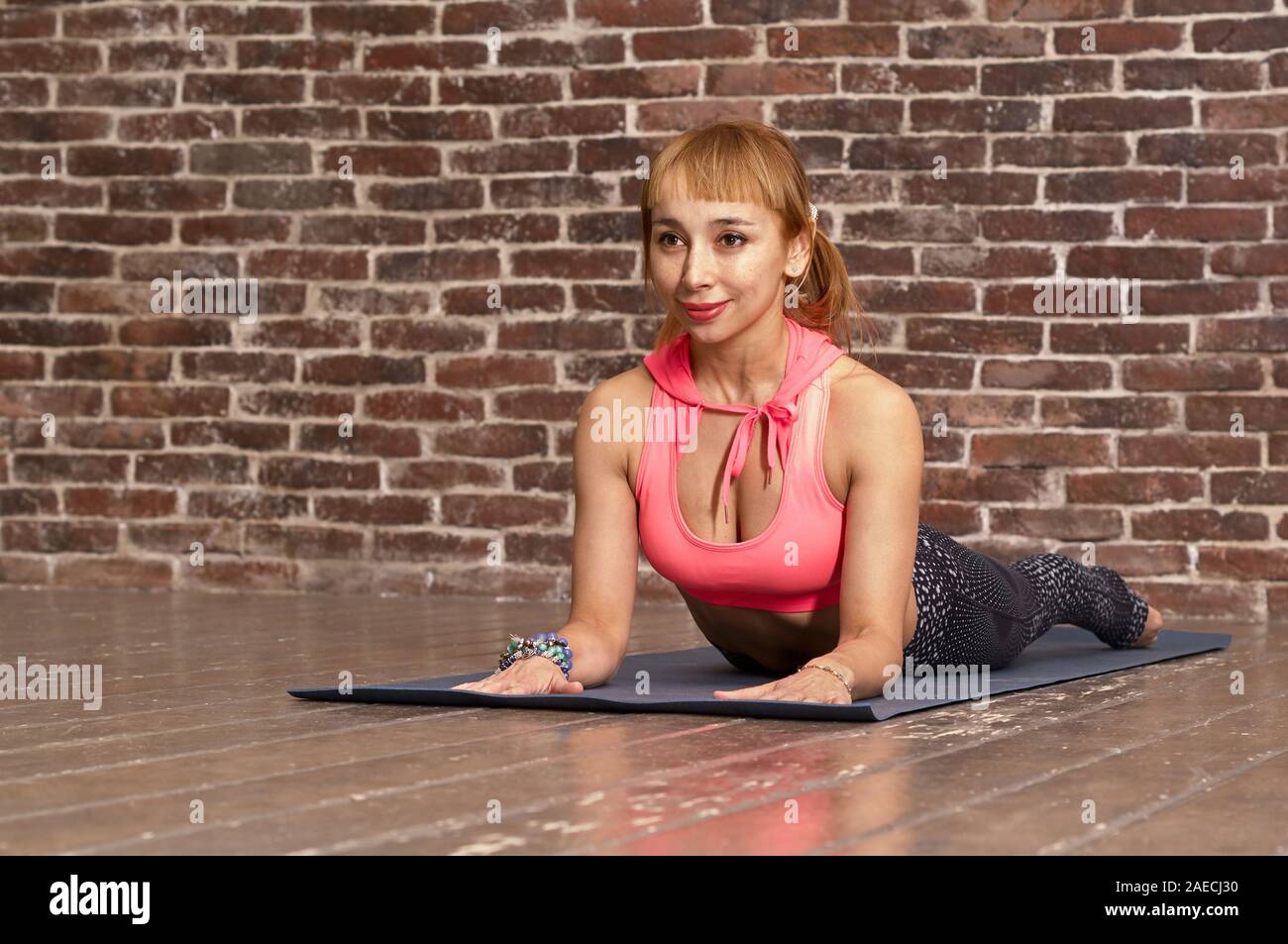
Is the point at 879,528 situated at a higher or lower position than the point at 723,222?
lower

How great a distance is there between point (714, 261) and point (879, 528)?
1.47 feet

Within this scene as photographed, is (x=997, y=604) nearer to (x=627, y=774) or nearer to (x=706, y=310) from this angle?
(x=706, y=310)

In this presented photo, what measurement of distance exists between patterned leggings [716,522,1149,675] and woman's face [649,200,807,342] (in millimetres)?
520

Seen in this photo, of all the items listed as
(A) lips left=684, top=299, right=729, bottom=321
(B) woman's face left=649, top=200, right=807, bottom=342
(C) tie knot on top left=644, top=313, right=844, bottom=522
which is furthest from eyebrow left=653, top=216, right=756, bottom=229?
(C) tie knot on top left=644, top=313, right=844, bottom=522

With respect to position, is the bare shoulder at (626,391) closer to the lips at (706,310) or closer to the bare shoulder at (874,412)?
the lips at (706,310)

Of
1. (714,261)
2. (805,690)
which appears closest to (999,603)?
(805,690)

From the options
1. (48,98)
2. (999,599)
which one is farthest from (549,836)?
(48,98)

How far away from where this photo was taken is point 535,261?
5.20 meters

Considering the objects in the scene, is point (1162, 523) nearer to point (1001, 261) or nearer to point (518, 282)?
point (1001, 261)

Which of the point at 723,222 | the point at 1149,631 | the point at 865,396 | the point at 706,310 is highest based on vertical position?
the point at 723,222

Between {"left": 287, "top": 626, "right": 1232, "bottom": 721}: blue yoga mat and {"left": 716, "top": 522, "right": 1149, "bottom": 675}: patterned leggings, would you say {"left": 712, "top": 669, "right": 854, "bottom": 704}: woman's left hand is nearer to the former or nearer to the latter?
{"left": 287, "top": 626, "right": 1232, "bottom": 721}: blue yoga mat

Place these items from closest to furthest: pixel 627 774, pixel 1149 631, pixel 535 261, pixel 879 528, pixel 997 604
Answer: pixel 627 774 → pixel 879 528 → pixel 997 604 → pixel 1149 631 → pixel 535 261

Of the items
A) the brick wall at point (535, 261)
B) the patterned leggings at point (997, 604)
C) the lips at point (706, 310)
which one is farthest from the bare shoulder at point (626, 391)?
the brick wall at point (535, 261)
